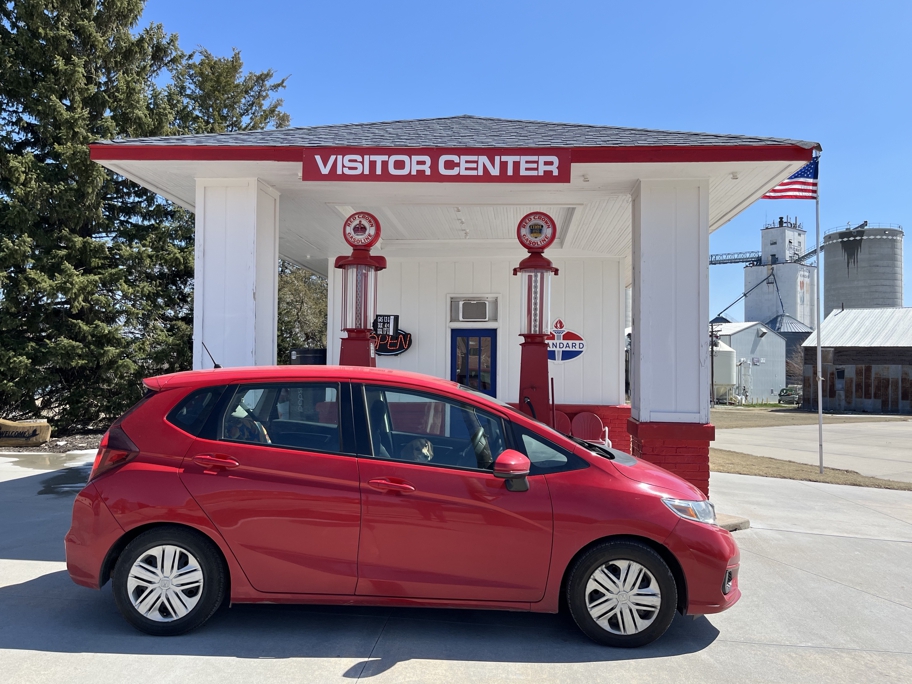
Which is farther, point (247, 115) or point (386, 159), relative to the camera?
point (247, 115)

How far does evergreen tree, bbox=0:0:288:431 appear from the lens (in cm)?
1279

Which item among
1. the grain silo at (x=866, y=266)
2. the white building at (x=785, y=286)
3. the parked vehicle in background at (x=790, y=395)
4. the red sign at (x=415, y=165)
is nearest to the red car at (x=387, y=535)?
the red sign at (x=415, y=165)

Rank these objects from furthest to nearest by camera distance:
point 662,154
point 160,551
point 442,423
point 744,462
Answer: point 744,462, point 662,154, point 442,423, point 160,551

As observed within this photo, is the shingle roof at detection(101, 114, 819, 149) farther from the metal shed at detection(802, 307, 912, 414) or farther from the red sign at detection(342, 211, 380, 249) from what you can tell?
the metal shed at detection(802, 307, 912, 414)

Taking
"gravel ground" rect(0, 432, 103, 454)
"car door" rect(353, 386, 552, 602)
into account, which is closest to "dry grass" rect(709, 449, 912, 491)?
"car door" rect(353, 386, 552, 602)

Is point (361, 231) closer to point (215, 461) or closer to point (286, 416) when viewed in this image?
point (286, 416)

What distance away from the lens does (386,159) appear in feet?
23.0

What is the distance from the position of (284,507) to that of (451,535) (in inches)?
37.9

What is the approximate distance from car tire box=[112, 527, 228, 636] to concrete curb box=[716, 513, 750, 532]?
5.03 m

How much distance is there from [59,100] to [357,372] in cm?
1307

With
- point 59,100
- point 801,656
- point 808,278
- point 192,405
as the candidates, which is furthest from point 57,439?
point 808,278

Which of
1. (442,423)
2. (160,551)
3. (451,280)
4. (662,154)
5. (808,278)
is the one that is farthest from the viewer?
(808,278)

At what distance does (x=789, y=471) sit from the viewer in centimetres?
1223

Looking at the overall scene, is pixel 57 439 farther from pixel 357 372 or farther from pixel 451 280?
pixel 357 372
